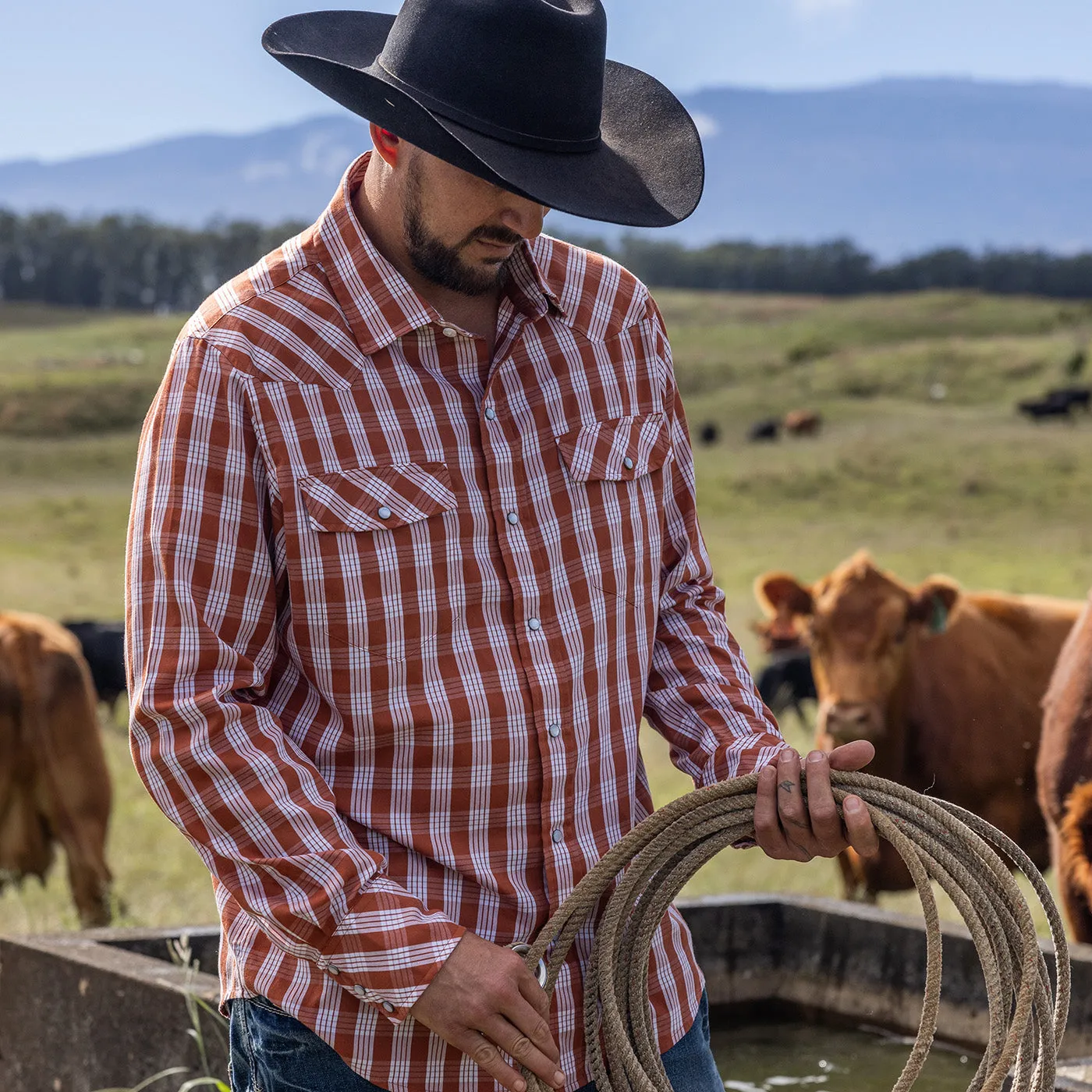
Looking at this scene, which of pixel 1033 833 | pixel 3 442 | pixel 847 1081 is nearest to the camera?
pixel 847 1081

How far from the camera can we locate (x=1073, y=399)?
39.7 m

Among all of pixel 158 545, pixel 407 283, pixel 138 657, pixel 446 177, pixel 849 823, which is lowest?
pixel 849 823

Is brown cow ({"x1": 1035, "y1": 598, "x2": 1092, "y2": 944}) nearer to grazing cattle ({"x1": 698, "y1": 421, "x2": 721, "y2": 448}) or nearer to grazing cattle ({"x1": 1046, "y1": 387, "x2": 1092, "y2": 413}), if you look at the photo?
grazing cattle ({"x1": 698, "y1": 421, "x2": 721, "y2": 448})

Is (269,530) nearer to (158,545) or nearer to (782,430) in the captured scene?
(158,545)

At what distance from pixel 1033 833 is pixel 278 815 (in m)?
5.05

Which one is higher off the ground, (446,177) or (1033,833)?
(446,177)

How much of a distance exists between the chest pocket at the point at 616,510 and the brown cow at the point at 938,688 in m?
4.20

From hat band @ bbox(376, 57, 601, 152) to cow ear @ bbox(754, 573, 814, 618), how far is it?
4.91 m

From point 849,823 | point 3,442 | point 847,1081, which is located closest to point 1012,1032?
point 849,823

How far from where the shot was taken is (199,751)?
6.38 ft

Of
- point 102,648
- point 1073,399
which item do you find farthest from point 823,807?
point 1073,399

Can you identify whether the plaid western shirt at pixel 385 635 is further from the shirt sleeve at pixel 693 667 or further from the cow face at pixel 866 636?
the cow face at pixel 866 636

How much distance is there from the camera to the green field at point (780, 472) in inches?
438

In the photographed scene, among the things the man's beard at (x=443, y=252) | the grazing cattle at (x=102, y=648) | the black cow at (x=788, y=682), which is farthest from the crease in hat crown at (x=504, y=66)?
the grazing cattle at (x=102, y=648)
